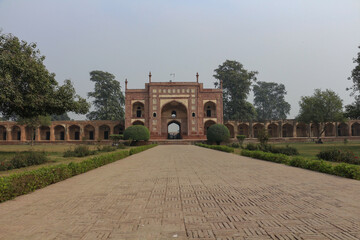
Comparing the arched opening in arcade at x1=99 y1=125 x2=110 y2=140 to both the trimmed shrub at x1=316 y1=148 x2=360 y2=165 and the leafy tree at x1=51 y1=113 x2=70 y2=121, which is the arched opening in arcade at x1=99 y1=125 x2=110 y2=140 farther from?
the trimmed shrub at x1=316 y1=148 x2=360 y2=165


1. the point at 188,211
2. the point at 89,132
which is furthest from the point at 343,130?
the point at 188,211

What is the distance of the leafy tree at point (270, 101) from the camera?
63.1m

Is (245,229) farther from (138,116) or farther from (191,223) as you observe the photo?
(138,116)

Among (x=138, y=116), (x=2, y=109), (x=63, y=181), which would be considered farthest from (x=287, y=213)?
(x=138, y=116)

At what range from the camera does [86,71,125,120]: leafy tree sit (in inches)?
1746

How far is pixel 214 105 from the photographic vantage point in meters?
39.9

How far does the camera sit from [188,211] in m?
3.68

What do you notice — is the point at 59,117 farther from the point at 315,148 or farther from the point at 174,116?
the point at 315,148

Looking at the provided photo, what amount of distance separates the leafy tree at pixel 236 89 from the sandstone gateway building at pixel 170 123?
8.77 feet

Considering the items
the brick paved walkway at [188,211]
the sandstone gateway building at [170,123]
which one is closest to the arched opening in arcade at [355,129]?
the sandstone gateway building at [170,123]

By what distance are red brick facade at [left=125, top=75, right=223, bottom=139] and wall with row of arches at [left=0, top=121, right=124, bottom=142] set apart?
16.3ft

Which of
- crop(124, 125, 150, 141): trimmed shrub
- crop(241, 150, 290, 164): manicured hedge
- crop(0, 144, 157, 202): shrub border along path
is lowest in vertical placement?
crop(241, 150, 290, 164): manicured hedge

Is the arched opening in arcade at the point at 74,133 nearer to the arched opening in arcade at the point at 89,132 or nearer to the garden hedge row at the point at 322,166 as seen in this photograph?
the arched opening in arcade at the point at 89,132

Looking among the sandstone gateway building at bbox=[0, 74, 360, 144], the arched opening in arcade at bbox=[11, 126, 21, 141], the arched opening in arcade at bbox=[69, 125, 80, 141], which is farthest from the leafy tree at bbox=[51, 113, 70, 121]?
the arched opening in arcade at bbox=[69, 125, 80, 141]
